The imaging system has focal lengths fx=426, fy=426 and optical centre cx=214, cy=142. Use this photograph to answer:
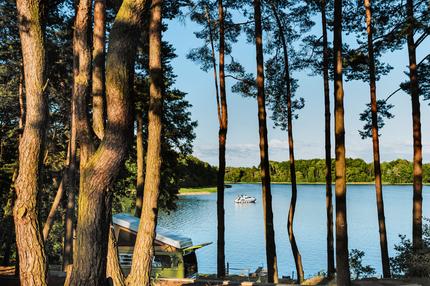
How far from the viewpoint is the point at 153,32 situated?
26.0 ft

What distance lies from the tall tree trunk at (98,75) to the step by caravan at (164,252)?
6.32 m

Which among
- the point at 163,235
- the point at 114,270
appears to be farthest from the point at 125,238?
the point at 114,270

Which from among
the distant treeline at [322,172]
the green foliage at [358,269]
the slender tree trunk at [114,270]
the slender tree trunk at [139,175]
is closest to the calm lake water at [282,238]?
the slender tree trunk at [139,175]

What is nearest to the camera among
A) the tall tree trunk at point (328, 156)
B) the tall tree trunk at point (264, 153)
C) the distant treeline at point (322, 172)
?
the tall tree trunk at point (264, 153)

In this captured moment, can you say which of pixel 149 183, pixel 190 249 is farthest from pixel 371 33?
pixel 149 183

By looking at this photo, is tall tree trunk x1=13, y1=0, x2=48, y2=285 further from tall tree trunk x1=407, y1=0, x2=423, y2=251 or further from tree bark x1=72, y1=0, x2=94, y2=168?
tall tree trunk x1=407, y1=0, x2=423, y2=251

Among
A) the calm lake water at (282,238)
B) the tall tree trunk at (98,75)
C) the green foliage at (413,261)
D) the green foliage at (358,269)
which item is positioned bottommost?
the calm lake water at (282,238)

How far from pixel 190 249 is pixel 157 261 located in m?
1.04

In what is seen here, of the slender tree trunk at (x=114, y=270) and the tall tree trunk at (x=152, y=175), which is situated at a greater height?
the tall tree trunk at (x=152, y=175)

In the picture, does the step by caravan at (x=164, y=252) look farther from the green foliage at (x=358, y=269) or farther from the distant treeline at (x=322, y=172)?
the distant treeline at (x=322, y=172)

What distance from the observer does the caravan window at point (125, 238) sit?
41.7 ft

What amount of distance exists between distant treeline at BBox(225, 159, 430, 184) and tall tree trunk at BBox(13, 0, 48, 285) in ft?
197

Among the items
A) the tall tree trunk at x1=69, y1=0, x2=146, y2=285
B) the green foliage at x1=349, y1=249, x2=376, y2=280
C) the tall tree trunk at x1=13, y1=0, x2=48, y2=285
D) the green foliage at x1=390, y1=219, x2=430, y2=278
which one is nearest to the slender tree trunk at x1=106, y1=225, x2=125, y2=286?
the tall tree trunk at x1=13, y1=0, x2=48, y2=285

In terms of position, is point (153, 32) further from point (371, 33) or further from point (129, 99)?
point (371, 33)
